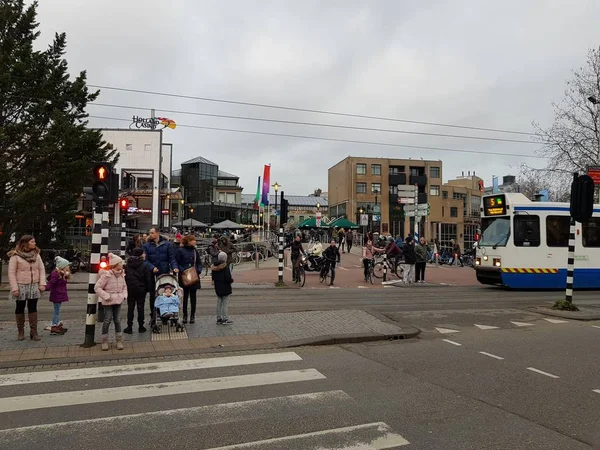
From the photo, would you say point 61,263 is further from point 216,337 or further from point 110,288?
point 216,337

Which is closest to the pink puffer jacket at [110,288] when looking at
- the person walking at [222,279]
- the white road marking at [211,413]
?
the person walking at [222,279]

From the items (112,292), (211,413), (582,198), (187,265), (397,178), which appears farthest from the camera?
(397,178)

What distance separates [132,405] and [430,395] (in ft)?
10.7

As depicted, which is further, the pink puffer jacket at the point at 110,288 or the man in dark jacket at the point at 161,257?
the man in dark jacket at the point at 161,257

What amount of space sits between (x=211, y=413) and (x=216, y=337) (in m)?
3.51

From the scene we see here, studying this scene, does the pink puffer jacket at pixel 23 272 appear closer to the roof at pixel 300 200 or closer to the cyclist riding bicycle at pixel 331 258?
the cyclist riding bicycle at pixel 331 258

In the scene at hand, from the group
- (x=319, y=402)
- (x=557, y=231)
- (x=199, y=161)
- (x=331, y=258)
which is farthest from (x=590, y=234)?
(x=199, y=161)

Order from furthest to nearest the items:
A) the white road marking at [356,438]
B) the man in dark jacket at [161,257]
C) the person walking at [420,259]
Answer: the person walking at [420,259]
the man in dark jacket at [161,257]
the white road marking at [356,438]

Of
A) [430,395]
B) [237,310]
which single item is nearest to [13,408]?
[430,395]

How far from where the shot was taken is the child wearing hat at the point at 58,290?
329 inches

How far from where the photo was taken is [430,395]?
5277mm

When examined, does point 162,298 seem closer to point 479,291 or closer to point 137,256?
point 137,256

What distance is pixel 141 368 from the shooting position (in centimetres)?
639

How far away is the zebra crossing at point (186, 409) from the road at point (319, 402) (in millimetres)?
14
